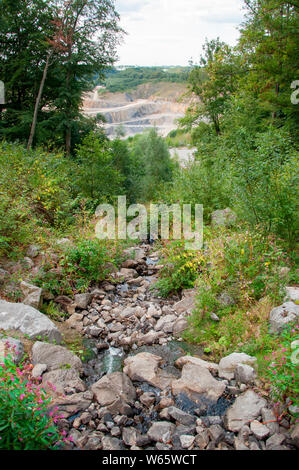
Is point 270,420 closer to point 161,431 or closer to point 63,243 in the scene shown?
point 161,431

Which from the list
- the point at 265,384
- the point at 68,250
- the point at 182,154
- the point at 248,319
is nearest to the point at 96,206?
the point at 68,250

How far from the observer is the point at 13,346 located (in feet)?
12.5

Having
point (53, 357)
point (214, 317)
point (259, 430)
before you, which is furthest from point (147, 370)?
point (259, 430)

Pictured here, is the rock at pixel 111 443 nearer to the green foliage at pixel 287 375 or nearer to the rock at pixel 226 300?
the green foliage at pixel 287 375

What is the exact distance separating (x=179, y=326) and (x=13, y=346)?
2.59 m

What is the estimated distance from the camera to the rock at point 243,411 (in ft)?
11.0

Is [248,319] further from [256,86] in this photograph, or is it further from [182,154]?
[182,154]

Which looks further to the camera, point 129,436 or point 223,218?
point 223,218

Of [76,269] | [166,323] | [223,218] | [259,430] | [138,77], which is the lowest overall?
[166,323]

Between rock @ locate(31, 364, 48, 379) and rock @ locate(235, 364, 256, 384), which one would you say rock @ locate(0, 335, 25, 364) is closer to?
rock @ locate(31, 364, 48, 379)

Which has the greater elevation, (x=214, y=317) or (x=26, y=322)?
(x=26, y=322)

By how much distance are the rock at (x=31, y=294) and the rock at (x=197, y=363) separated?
2468 mm

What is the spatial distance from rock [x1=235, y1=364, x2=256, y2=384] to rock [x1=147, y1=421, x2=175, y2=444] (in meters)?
1.02

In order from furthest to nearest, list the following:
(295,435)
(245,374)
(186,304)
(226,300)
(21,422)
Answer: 1. (186,304)
2. (226,300)
3. (245,374)
4. (295,435)
5. (21,422)
